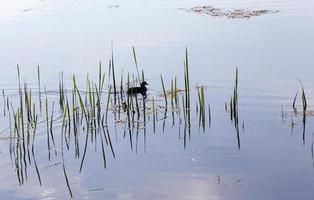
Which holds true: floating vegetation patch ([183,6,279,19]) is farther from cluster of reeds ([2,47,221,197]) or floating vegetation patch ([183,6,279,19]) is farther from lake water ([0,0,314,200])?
cluster of reeds ([2,47,221,197])

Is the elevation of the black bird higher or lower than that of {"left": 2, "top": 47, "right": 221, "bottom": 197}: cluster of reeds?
Answer: higher

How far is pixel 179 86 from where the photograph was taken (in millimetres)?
17266

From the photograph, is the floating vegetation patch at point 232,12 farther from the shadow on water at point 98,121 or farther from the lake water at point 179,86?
the shadow on water at point 98,121

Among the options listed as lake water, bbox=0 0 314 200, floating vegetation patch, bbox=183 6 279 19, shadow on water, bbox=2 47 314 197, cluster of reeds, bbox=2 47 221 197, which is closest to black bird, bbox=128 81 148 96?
shadow on water, bbox=2 47 314 197

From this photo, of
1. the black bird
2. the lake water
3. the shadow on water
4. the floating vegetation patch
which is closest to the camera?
the lake water

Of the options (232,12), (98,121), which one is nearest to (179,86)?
(98,121)

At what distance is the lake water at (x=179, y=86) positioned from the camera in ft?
34.7

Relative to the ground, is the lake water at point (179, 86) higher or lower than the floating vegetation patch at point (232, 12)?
lower

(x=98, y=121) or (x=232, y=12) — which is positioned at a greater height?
(x=232, y=12)

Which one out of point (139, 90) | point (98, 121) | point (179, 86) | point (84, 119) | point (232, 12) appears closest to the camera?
point (98, 121)

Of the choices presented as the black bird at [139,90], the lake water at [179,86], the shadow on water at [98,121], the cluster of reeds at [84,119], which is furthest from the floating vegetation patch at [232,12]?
the cluster of reeds at [84,119]

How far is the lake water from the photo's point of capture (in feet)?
34.7

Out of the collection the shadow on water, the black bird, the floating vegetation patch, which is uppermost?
the floating vegetation patch

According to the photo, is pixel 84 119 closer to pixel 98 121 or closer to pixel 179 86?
pixel 98 121
